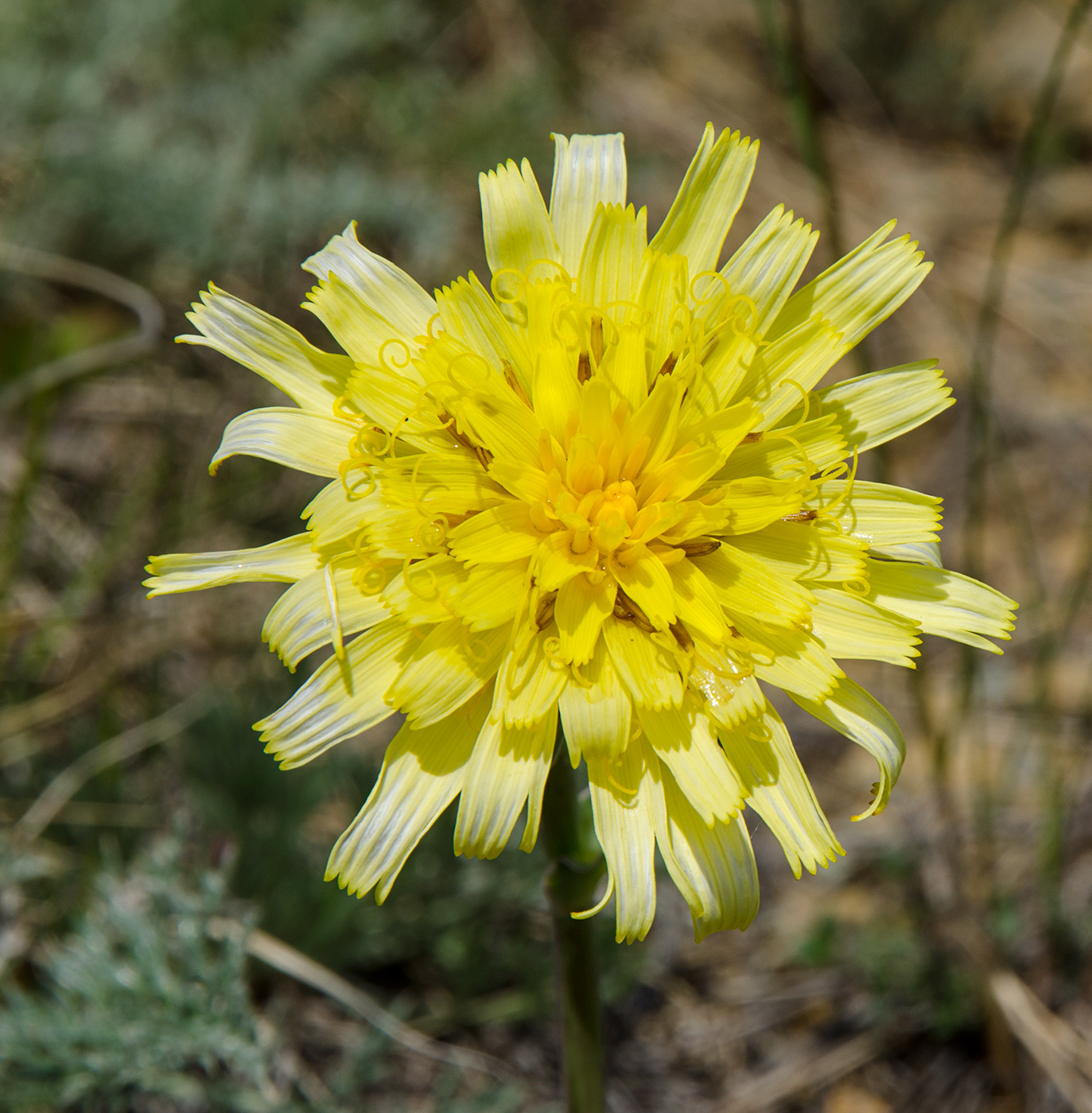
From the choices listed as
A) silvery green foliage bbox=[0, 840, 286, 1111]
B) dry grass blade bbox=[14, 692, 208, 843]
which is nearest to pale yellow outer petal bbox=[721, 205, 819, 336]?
silvery green foliage bbox=[0, 840, 286, 1111]

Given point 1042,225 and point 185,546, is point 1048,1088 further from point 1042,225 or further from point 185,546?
point 1042,225

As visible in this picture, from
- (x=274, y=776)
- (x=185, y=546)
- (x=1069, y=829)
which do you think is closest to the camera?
(x=274, y=776)

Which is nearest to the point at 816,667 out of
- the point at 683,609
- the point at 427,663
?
the point at 683,609

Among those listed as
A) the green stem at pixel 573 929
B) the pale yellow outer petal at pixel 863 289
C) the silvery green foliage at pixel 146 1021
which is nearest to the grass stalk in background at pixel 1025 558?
the pale yellow outer petal at pixel 863 289

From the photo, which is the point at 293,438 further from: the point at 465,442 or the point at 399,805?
the point at 399,805

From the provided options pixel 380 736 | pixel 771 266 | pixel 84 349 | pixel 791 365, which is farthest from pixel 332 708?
pixel 84 349

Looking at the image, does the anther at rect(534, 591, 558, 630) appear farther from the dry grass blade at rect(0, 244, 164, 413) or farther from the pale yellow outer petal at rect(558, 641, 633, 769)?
the dry grass blade at rect(0, 244, 164, 413)
